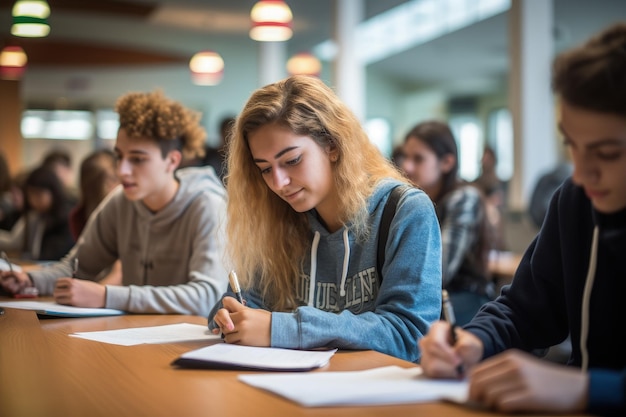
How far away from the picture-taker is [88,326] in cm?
210

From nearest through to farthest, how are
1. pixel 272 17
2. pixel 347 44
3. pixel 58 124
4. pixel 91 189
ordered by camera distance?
pixel 91 189 → pixel 272 17 → pixel 347 44 → pixel 58 124

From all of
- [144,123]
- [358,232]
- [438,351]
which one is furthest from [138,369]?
[144,123]

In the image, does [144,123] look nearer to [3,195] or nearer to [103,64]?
[3,195]

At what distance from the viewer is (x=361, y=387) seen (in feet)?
4.13

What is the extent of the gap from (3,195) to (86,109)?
5425mm

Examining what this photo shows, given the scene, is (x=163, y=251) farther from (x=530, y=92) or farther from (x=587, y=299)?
(x=530, y=92)

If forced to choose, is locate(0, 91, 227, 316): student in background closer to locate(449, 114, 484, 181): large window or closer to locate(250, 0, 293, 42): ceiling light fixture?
locate(250, 0, 293, 42): ceiling light fixture

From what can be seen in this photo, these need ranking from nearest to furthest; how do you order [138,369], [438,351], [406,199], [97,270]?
[438,351], [138,369], [406,199], [97,270]

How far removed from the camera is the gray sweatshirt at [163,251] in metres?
2.45

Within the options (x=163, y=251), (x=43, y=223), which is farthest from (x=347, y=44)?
(x=163, y=251)

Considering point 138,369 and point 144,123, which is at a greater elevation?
point 144,123

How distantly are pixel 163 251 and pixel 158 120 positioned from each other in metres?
0.45

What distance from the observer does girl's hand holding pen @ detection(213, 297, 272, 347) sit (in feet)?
5.54

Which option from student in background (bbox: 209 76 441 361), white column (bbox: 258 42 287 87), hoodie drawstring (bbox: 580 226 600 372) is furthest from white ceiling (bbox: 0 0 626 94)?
hoodie drawstring (bbox: 580 226 600 372)
